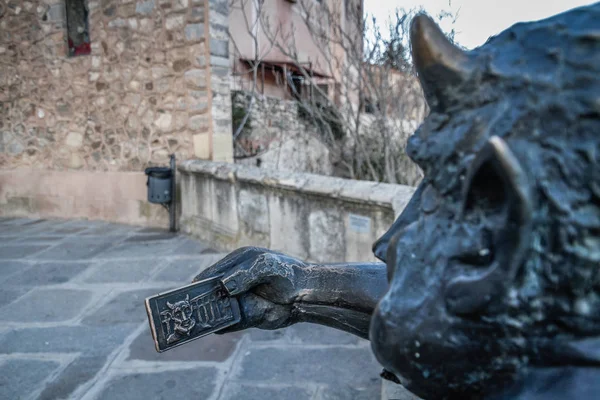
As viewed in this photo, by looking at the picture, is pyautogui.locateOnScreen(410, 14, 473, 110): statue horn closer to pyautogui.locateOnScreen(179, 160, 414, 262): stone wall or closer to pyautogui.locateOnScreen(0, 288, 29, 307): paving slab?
pyautogui.locateOnScreen(179, 160, 414, 262): stone wall

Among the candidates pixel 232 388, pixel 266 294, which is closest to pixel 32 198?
pixel 232 388

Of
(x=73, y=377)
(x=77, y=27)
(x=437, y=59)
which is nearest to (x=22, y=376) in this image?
(x=73, y=377)

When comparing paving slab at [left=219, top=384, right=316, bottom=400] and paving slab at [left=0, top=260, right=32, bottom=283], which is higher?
paving slab at [left=0, top=260, right=32, bottom=283]

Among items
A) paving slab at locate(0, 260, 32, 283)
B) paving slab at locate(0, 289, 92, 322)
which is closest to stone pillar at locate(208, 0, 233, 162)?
paving slab at locate(0, 260, 32, 283)

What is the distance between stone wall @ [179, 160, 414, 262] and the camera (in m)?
3.02

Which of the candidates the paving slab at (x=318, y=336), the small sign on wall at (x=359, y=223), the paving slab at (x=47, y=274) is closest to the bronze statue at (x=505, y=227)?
the paving slab at (x=318, y=336)

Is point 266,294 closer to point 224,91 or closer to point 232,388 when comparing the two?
point 232,388

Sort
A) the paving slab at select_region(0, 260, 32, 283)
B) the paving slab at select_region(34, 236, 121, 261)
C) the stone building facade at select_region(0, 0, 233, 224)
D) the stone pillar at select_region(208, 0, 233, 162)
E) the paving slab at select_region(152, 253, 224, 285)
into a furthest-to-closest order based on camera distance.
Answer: the stone building facade at select_region(0, 0, 233, 224) < the stone pillar at select_region(208, 0, 233, 162) < the paving slab at select_region(34, 236, 121, 261) < the paving slab at select_region(0, 260, 32, 283) < the paving slab at select_region(152, 253, 224, 285)

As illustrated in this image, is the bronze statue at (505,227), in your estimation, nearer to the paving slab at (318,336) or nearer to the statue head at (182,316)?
the statue head at (182,316)

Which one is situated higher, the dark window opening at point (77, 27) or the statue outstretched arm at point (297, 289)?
the dark window opening at point (77, 27)

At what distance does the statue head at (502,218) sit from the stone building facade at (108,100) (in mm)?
5052

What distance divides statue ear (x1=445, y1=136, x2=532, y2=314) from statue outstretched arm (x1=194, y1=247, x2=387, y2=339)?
47 centimetres

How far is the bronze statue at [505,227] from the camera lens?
45 cm

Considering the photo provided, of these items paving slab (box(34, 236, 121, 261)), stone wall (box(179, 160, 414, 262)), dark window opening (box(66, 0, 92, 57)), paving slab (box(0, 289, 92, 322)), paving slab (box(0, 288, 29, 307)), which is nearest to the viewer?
stone wall (box(179, 160, 414, 262))
